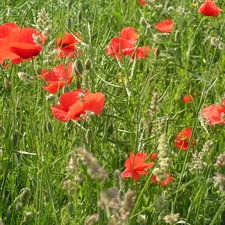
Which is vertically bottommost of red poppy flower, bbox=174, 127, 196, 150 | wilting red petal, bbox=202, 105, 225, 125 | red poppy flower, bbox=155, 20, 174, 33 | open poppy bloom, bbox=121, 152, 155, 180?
red poppy flower, bbox=174, 127, 196, 150

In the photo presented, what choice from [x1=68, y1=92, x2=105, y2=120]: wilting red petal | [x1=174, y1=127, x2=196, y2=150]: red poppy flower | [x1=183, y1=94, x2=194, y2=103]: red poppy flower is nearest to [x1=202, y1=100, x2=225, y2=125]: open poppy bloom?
[x1=174, y1=127, x2=196, y2=150]: red poppy flower

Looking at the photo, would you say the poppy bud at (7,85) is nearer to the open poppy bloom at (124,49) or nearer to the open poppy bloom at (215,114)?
the open poppy bloom at (124,49)

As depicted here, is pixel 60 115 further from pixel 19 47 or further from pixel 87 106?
pixel 19 47

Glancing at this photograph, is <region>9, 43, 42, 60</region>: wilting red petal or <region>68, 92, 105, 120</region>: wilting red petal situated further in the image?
<region>9, 43, 42, 60</region>: wilting red petal

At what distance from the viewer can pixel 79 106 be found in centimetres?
163

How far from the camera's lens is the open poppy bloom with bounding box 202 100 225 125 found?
1.85m

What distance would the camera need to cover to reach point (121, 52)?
6.88 ft

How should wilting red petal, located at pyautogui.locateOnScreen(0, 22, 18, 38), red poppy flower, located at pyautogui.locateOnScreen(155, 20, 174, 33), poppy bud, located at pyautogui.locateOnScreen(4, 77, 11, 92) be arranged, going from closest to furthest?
poppy bud, located at pyautogui.locateOnScreen(4, 77, 11, 92) < wilting red petal, located at pyautogui.locateOnScreen(0, 22, 18, 38) < red poppy flower, located at pyautogui.locateOnScreen(155, 20, 174, 33)

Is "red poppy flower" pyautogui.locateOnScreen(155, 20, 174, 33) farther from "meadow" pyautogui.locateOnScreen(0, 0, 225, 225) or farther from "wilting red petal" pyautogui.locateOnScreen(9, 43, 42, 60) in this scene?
"wilting red petal" pyautogui.locateOnScreen(9, 43, 42, 60)

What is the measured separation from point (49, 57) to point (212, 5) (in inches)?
44.7

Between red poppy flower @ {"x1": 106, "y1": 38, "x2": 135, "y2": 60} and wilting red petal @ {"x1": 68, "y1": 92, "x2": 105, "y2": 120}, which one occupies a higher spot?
wilting red petal @ {"x1": 68, "y1": 92, "x2": 105, "y2": 120}

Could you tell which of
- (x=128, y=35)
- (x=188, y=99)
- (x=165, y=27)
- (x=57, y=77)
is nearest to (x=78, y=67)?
(x=57, y=77)

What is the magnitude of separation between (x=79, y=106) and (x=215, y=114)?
442 mm

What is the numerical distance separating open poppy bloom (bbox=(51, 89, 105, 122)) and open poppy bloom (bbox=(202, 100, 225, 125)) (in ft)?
Result: 1.16
